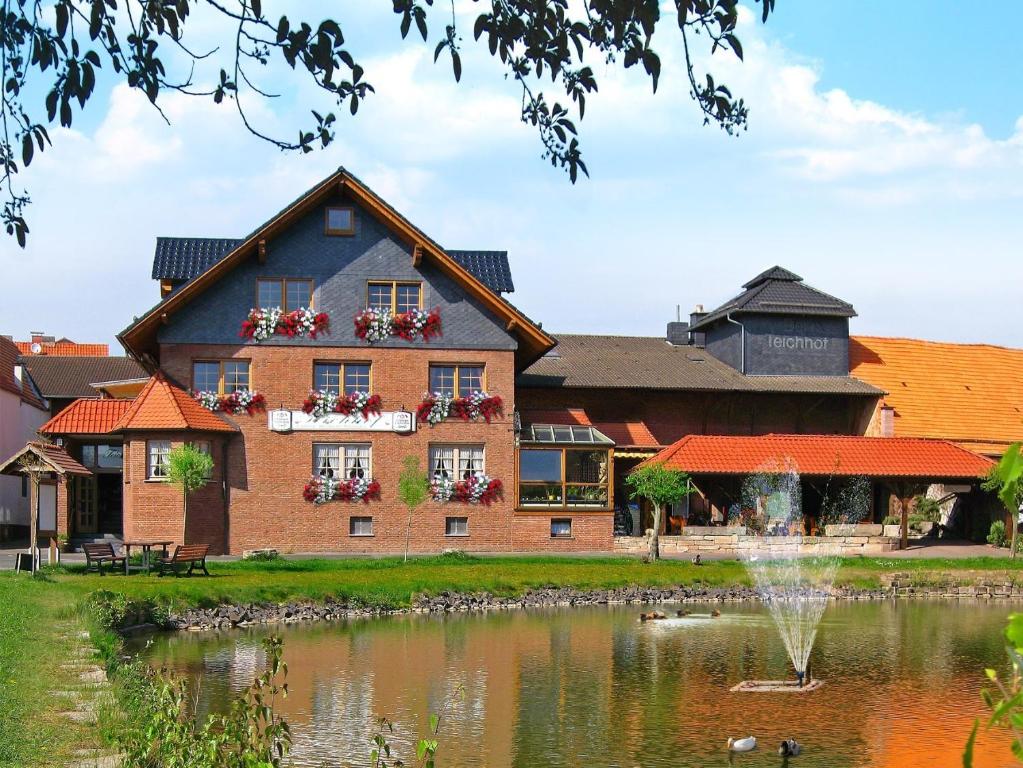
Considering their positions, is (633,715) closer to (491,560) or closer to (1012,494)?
(1012,494)

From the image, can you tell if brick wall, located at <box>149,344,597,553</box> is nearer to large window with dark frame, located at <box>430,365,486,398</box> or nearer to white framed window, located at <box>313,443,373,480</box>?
white framed window, located at <box>313,443,373,480</box>

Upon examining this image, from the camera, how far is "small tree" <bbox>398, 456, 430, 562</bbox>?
36.6 m

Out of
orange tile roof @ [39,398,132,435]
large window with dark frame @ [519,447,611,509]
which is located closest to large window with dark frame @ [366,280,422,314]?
large window with dark frame @ [519,447,611,509]

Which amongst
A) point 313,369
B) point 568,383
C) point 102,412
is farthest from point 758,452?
point 102,412

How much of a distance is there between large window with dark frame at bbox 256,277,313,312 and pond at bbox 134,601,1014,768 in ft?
46.8

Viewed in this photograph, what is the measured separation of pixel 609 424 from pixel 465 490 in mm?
8358

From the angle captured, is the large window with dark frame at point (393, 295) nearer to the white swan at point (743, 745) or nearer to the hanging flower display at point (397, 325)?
the hanging flower display at point (397, 325)

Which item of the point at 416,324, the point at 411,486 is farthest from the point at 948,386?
the point at 411,486

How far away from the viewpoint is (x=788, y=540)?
41.8m

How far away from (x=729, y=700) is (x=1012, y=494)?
14.1 m

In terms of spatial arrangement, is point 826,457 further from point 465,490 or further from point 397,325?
point 397,325

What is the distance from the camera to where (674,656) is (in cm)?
2144

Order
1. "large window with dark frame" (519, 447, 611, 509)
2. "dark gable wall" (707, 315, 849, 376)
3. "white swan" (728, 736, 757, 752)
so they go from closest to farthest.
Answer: "white swan" (728, 736, 757, 752) → "large window with dark frame" (519, 447, 611, 509) → "dark gable wall" (707, 315, 849, 376)

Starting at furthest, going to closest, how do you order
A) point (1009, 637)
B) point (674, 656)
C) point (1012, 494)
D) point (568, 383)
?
point (568, 383)
point (674, 656)
point (1012, 494)
point (1009, 637)
